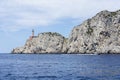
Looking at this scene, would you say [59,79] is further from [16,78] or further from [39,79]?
[16,78]

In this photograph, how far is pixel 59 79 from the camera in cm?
7625

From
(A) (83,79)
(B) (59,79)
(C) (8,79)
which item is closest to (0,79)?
(C) (8,79)

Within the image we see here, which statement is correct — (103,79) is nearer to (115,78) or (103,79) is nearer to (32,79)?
(115,78)

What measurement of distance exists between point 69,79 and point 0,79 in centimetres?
1425

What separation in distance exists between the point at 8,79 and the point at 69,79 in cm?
1264

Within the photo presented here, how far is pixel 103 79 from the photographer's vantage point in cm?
7494

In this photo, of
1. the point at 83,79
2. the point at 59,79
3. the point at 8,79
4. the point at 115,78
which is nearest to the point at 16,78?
the point at 8,79

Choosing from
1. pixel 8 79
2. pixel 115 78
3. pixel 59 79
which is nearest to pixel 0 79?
pixel 8 79

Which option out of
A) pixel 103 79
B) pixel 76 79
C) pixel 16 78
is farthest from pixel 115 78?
pixel 16 78

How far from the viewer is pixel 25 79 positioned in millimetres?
76938

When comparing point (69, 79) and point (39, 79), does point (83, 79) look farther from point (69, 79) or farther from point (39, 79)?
point (39, 79)

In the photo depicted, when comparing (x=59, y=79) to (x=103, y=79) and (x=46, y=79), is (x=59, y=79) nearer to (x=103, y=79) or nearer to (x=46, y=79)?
(x=46, y=79)

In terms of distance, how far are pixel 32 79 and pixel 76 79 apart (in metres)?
9.19

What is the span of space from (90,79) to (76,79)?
2905 millimetres
